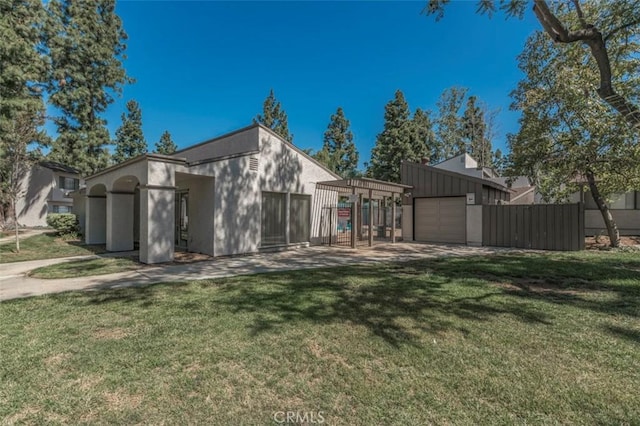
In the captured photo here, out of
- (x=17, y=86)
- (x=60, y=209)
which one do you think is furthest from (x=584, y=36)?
(x=60, y=209)

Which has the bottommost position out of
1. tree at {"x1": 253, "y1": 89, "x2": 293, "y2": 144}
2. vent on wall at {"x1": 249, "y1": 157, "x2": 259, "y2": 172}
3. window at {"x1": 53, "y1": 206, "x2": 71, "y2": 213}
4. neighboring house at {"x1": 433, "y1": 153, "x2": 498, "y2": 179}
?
window at {"x1": 53, "y1": 206, "x2": 71, "y2": 213}

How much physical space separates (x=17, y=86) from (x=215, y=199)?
478 inches

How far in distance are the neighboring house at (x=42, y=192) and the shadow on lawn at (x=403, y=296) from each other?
93.9 feet

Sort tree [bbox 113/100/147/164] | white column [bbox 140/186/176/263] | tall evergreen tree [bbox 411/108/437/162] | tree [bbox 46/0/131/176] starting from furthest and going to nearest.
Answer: tree [bbox 113/100/147/164] < tall evergreen tree [bbox 411/108/437/162] < tree [bbox 46/0/131/176] < white column [bbox 140/186/176/263]

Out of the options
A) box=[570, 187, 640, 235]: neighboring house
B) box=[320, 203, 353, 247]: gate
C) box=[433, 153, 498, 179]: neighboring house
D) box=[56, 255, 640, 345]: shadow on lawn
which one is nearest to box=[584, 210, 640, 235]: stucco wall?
box=[570, 187, 640, 235]: neighboring house

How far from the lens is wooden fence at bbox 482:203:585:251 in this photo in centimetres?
1160

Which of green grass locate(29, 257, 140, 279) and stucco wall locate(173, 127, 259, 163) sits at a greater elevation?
stucco wall locate(173, 127, 259, 163)

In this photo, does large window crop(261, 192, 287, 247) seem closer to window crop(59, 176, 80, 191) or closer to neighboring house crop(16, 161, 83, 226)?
neighboring house crop(16, 161, 83, 226)

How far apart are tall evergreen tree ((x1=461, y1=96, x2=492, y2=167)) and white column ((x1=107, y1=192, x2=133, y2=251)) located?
34036 mm

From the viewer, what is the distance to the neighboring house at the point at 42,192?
26969mm

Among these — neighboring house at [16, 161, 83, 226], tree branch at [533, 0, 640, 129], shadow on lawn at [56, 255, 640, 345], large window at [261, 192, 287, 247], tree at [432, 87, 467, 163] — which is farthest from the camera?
tree at [432, 87, 467, 163]

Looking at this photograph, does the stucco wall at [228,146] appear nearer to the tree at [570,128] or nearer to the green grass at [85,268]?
the green grass at [85,268]

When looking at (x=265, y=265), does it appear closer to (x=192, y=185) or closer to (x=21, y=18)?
(x=192, y=185)

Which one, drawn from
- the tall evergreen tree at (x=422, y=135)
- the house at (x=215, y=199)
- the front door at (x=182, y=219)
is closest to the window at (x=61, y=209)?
the house at (x=215, y=199)
